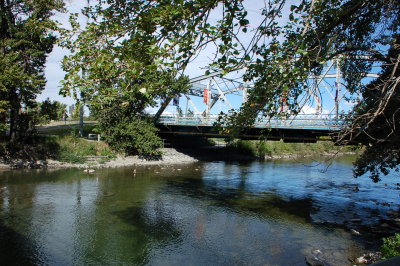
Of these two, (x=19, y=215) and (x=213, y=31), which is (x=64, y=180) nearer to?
(x=19, y=215)

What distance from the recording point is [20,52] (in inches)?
868

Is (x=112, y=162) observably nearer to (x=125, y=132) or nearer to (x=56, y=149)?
(x=125, y=132)

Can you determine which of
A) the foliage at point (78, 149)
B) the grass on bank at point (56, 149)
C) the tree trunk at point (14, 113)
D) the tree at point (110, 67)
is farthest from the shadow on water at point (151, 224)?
the grass on bank at point (56, 149)

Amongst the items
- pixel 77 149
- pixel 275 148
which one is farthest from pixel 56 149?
pixel 275 148

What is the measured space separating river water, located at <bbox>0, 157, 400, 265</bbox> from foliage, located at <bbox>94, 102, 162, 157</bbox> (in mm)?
8003

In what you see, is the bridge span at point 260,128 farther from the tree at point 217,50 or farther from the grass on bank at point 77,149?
the tree at point 217,50

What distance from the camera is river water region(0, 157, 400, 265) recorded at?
31.5ft

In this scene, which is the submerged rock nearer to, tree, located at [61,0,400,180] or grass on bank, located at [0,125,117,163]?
tree, located at [61,0,400,180]

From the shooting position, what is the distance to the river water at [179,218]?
9.60m

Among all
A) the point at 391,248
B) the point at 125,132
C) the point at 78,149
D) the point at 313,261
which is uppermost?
the point at 125,132

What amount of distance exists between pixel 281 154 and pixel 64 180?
30.4m

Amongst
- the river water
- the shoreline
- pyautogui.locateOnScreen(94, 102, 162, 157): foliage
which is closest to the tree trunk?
the shoreline

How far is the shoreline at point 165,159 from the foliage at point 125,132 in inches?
46.9

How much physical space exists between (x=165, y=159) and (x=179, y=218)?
67.1 feet
